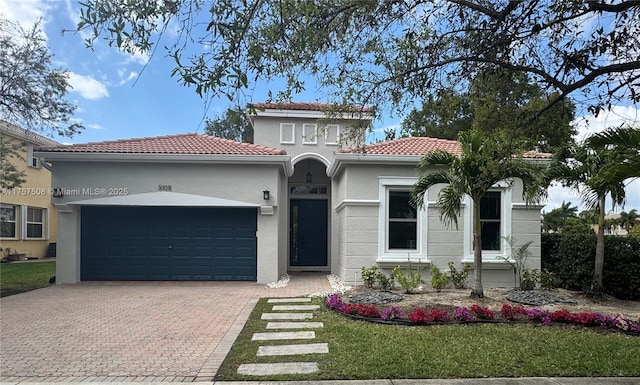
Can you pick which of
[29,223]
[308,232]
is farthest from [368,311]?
[29,223]

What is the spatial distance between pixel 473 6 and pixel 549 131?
2383mm

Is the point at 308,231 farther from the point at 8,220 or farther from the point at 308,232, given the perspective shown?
the point at 8,220

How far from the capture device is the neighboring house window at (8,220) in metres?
20.1

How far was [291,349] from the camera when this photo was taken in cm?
626

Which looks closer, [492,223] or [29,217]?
[492,223]

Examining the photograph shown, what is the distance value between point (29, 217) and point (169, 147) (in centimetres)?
1409

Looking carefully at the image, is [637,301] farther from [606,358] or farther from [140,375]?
[140,375]

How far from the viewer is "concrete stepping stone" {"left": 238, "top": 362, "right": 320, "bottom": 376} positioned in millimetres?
5312

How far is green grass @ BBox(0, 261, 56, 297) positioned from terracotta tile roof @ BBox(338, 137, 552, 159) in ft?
31.4

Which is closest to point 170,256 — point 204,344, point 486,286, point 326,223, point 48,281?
point 48,281

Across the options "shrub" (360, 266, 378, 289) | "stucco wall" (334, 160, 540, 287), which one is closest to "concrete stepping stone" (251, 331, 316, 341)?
"shrub" (360, 266, 378, 289)

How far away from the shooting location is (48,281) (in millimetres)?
13477

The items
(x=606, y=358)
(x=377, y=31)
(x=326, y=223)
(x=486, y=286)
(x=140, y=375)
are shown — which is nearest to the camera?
(x=140, y=375)

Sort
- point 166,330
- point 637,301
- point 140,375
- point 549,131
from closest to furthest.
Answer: point 140,375, point 549,131, point 166,330, point 637,301
